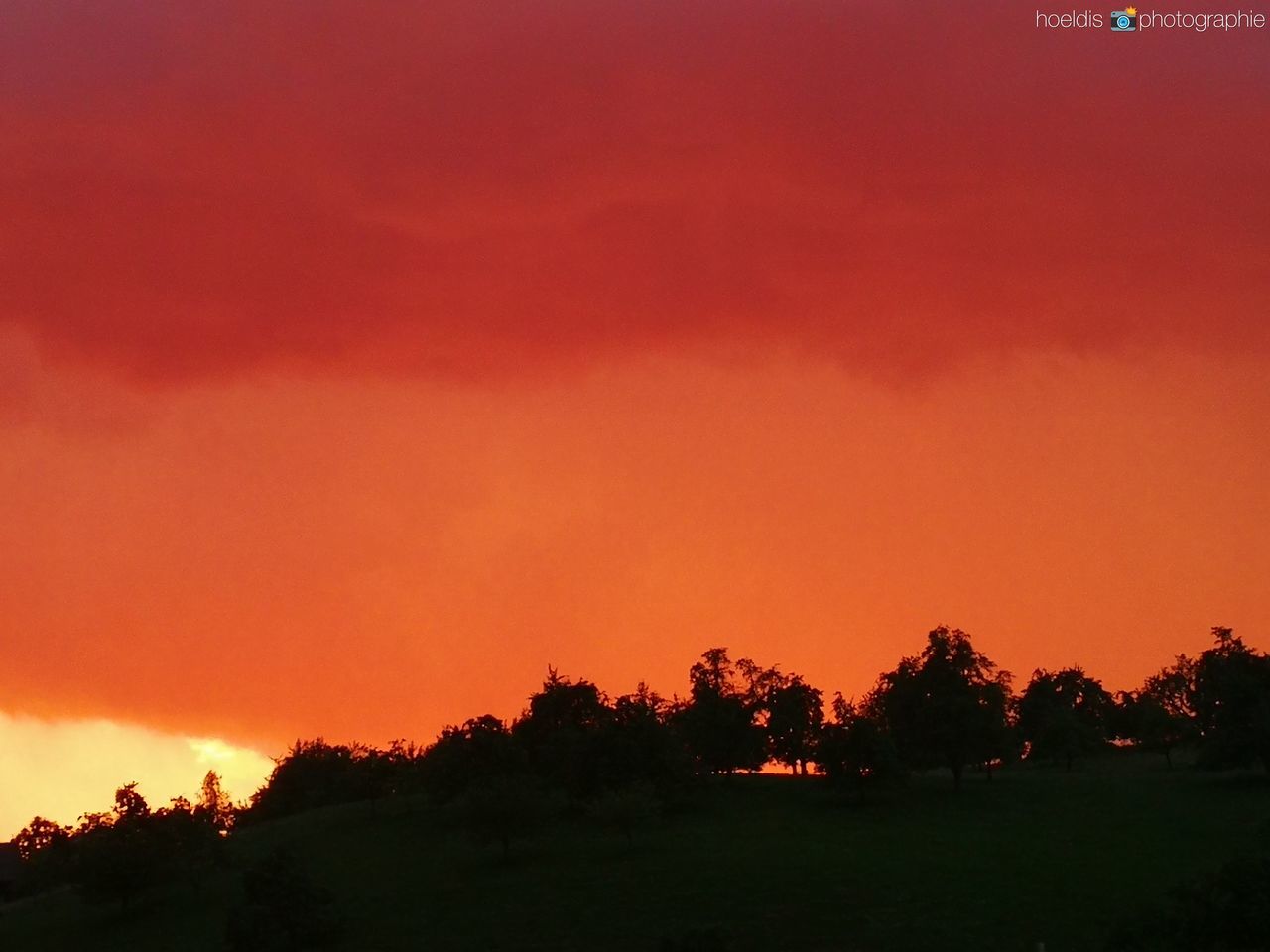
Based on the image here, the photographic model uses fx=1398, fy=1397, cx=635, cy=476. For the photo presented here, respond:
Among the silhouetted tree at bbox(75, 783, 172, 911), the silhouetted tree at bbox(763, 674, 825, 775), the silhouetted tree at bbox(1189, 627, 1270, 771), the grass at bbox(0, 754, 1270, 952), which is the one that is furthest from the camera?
the silhouetted tree at bbox(763, 674, 825, 775)

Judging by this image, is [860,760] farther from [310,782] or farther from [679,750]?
[310,782]

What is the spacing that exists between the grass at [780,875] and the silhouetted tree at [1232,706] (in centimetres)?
250

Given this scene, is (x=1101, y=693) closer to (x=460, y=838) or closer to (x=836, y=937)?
(x=460, y=838)

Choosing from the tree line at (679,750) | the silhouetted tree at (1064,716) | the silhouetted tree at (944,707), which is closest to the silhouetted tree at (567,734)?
the tree line at (679,750)

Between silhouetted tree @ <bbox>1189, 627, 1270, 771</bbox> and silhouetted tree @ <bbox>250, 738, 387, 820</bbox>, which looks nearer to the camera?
silhouetted tree @ <bbox>1189, 627, 1270, 771</bbox>

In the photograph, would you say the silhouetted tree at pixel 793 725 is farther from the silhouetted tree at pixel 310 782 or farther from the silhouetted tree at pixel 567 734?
the silhouetted tree at pixel 310 782

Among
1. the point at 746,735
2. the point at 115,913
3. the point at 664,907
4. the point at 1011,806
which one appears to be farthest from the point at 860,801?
the point at 115,913

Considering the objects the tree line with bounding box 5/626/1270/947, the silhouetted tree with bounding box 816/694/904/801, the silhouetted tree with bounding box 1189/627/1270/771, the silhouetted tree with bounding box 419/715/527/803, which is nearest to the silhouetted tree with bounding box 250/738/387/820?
the tree line with bounding box 5/626/1270/947

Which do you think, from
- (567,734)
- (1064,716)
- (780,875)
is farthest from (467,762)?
(1064,716)

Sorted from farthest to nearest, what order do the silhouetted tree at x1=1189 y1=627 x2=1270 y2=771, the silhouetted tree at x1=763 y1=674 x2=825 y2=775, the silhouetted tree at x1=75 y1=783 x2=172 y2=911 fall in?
1. the silhouetted tree at x1=763 y1=674 x2=825 y2=775
2. the silhouetted tree at x1=1189 y1=627 x2=1270 y2=771
3. the silhouetted tree at x1=75 y1=783 x2=172 y2=911

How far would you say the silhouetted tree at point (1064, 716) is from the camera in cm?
13238

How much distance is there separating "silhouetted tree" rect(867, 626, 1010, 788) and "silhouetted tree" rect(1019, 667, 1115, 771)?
1139 cm

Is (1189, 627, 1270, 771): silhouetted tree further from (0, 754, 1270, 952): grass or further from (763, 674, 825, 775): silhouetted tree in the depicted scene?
(763, 674, 825, 775): silhouetted tree

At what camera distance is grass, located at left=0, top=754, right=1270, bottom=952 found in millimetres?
70062
